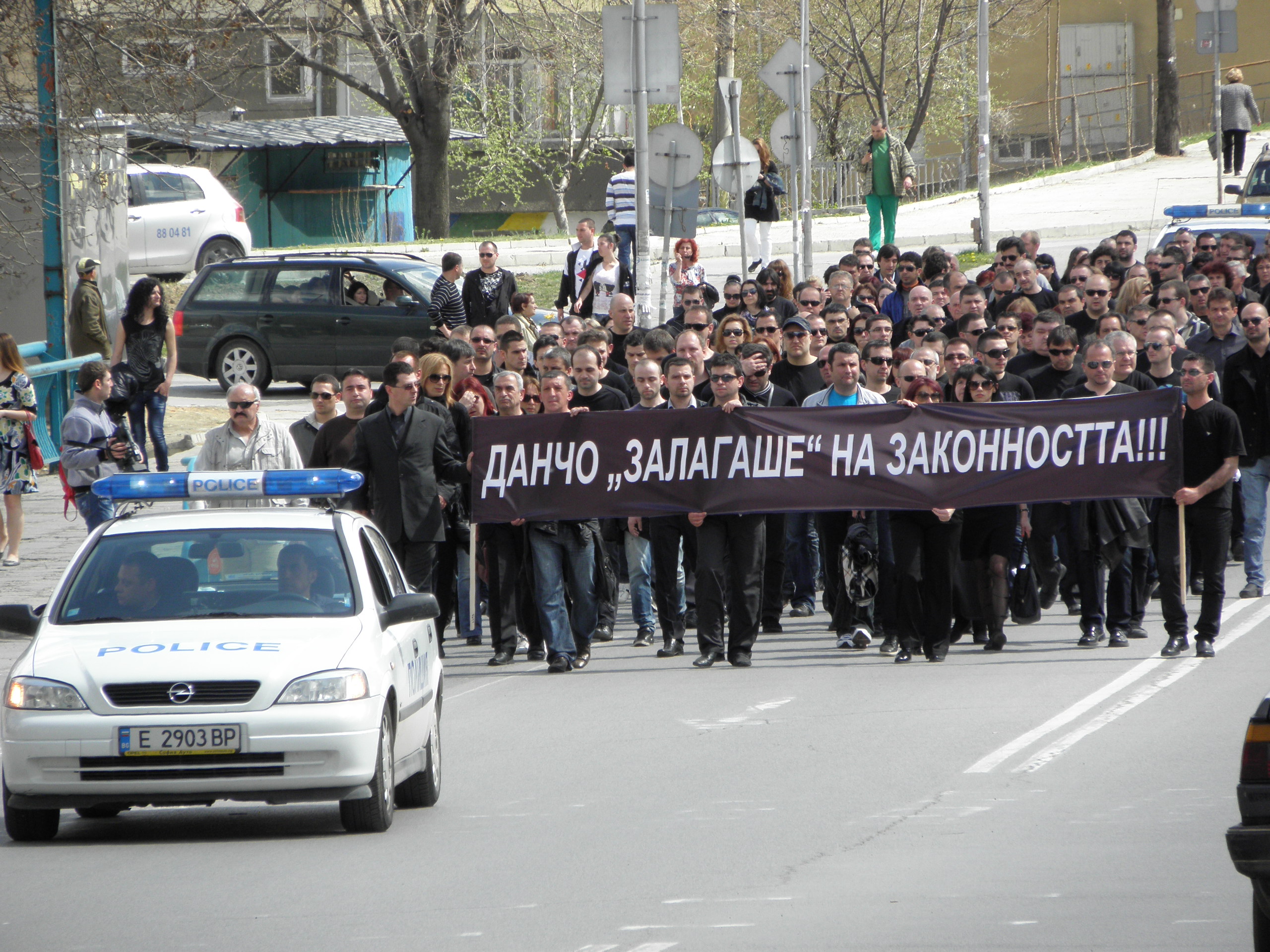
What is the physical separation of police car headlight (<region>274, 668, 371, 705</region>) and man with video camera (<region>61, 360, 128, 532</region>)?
7.16 m

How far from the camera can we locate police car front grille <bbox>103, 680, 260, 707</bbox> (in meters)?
7.84

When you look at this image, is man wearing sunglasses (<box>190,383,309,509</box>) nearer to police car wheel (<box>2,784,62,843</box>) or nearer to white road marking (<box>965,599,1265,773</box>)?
police car wheel (<box>2,784,62,843</box>)

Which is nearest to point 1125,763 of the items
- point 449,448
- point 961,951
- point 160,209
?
point 961,951

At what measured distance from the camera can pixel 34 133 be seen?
19.8m

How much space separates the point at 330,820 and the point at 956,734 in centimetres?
334

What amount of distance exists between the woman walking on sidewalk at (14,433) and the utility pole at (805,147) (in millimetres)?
9672

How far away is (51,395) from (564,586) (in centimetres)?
967

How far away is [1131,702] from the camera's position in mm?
10867

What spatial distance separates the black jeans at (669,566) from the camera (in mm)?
13203

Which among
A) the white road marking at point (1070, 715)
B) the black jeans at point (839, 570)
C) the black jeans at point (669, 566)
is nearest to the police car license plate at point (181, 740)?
the white road marking at point (1070, 715)

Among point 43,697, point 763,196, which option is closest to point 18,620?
point 43,697

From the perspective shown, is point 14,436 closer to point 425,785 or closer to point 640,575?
point 640,575

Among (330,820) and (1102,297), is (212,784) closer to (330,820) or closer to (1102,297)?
(330,820)

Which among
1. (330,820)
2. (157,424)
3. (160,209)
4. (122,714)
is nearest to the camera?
(122,714)
